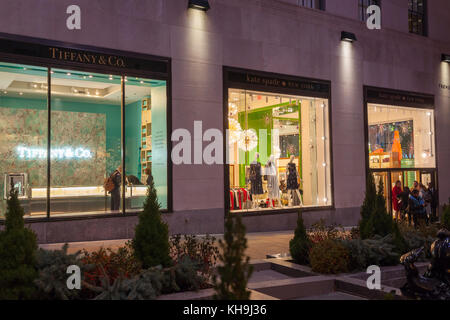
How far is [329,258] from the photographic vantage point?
8094 mm

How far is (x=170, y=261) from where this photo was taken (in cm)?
689

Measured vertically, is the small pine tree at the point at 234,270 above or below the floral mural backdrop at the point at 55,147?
below

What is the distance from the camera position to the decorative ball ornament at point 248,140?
51.2 feet

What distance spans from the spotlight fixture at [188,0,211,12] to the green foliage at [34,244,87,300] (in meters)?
9.83

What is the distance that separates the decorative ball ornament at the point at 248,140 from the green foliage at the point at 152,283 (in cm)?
902

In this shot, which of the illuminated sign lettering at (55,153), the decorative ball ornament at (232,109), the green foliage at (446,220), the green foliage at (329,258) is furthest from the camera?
the decorative ball ornament at (232,109)

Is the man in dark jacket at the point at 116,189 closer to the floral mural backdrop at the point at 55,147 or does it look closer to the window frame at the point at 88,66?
the window frame at the point at 88,66

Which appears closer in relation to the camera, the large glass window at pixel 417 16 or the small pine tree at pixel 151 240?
the small pine tree at pixel 151 240

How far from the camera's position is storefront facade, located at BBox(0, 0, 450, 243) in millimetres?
12133

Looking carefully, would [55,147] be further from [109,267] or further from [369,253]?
[369,253]

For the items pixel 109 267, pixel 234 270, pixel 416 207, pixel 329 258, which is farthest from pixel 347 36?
pixel 234 270

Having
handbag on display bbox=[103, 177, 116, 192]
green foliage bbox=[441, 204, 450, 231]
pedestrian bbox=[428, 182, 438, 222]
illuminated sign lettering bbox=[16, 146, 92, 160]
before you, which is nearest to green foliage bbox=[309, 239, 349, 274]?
green foliage bbox=[441, 204, 450, 231]

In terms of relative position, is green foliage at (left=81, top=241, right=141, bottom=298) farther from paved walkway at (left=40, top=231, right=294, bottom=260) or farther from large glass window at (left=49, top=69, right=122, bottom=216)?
large glass window at (left=49, top=69, right=122, bottom=216)

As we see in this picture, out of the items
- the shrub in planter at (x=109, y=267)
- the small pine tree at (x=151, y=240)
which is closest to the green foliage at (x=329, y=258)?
the small pine tree at (x=151, y=240)
